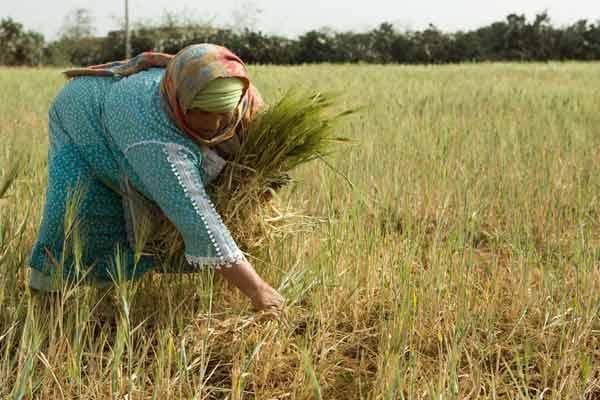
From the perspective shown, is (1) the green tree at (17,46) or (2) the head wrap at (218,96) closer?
(2) the head wrap at (218,96)

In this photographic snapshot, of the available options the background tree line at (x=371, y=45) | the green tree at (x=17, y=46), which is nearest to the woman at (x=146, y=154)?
the background tree line at (x=371, y=45)

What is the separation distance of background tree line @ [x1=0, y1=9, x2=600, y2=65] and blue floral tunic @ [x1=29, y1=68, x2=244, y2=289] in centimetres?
1879

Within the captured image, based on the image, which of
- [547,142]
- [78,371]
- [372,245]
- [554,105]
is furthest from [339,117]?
[554,105]

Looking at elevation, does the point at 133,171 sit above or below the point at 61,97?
below

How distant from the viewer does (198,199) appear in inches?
60.6

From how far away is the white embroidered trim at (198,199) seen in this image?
1.53 meters

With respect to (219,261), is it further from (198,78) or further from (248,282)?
(198,78)

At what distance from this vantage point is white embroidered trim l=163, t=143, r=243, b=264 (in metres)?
1.53

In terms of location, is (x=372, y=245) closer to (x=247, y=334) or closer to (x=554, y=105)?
(x=247, y=334)

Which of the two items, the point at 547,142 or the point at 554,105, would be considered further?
the point at 554,105

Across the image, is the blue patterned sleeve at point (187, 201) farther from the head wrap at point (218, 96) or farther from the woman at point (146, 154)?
the head wrap at point (218, 96)

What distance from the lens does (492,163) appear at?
3.18 meters

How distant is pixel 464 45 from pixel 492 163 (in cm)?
1915

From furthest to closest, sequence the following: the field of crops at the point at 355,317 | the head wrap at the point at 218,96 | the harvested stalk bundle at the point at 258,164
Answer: the harvested stalk bundle at the point at 258,164, the head wrap at the point at 218,96, the field of crops at the point at 355,317
